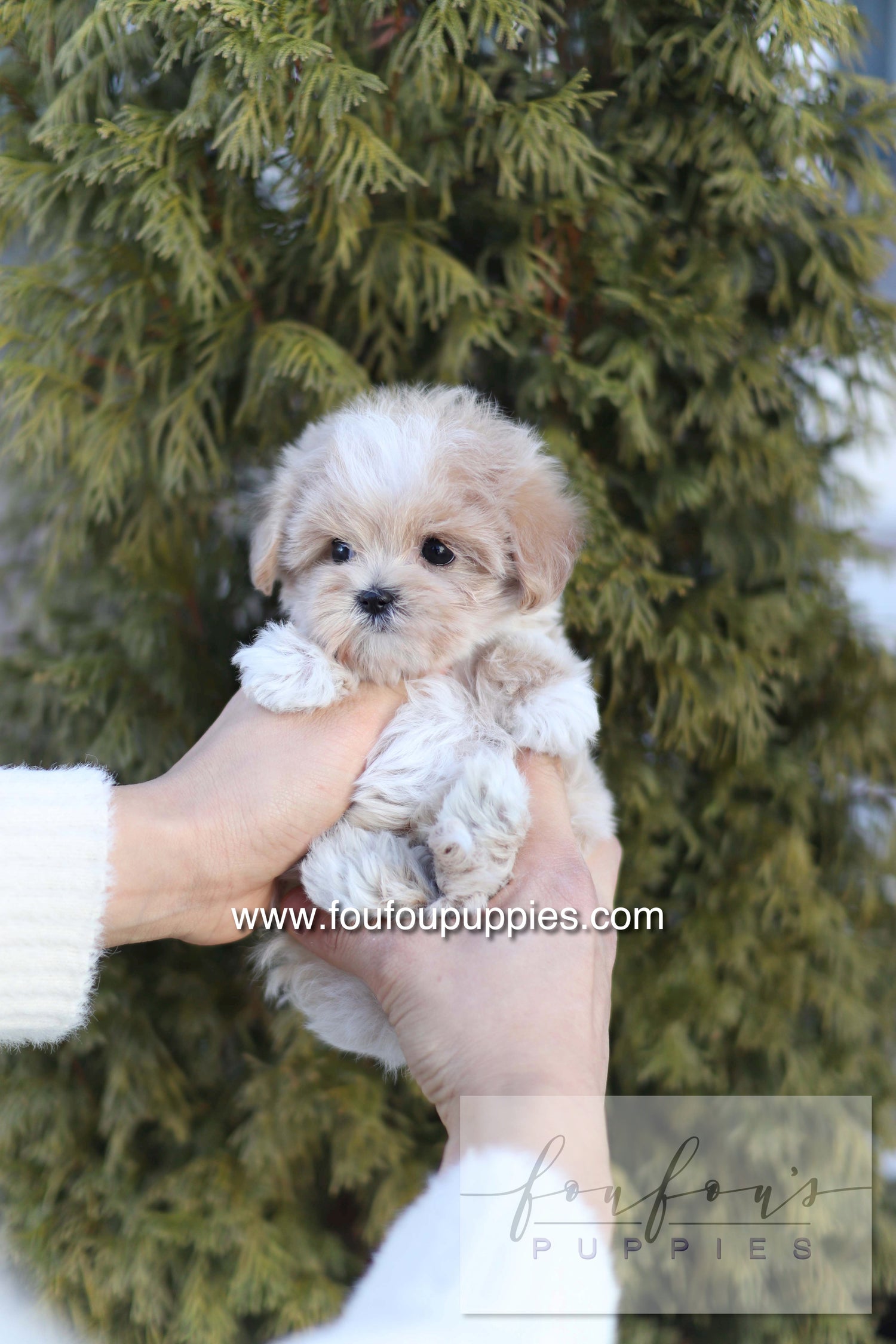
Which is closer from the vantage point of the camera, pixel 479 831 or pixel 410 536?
pixel 479 831

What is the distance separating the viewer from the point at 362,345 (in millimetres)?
2695

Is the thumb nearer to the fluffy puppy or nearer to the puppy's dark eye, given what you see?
the fluffy puppy

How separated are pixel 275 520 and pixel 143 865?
809 millimetres

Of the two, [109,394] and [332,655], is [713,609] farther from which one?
[109,394]

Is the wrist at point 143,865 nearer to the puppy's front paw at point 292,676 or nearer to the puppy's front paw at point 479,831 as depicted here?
the puppy's front paw at point 292,676

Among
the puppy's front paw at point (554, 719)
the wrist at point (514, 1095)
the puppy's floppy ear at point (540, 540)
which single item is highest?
the puppy's floppy ear at point (540, 540)

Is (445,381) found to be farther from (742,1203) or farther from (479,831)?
(742,1203)

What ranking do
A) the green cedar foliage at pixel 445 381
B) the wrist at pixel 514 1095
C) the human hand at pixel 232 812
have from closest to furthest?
the wrist at pixel 514 1095
the human hand at pixel 232 812
the green cedar foliage at pixel 445 381

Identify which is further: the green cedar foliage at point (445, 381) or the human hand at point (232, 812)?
the green cedar foliage at point (445, 381)

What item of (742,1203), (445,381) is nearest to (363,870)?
(445,381)

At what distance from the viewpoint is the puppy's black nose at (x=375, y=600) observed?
1874 mm

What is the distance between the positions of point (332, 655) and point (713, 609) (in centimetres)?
135

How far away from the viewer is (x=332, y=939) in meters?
1.92

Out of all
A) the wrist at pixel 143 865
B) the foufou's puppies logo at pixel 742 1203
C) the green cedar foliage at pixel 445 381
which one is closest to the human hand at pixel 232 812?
the wrist at pixel 143 865
